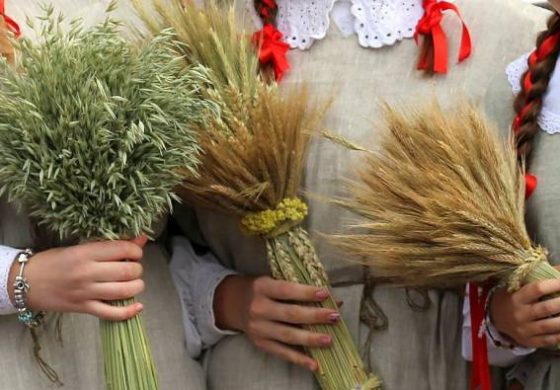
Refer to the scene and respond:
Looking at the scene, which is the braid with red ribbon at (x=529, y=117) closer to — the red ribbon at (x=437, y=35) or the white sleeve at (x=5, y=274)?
the red ribbon at (x=437, y=35)

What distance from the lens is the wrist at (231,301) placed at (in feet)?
5.75

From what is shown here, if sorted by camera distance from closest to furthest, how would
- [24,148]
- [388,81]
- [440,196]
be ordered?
[24,148]
[440,196]
[388,81]

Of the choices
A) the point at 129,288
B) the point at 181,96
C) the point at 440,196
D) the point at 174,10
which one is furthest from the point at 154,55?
the point at 440,196

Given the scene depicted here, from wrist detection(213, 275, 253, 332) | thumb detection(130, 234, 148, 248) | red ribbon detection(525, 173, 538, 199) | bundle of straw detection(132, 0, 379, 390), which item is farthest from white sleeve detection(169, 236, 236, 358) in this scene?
red ribbon detection(525, 173, 538, 199)

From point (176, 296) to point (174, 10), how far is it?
510 millimetres

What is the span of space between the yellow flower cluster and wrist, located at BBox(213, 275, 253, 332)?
158 millimetres

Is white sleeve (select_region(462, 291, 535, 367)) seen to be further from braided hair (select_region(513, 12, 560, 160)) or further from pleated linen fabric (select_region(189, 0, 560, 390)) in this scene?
braided hair (select_region(513, 12, 560, 160))

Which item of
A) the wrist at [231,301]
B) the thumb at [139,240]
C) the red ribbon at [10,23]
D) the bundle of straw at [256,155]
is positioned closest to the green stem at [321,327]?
the bundle of straw at [256,155]

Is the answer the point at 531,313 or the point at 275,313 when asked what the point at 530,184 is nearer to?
the point at 531,313

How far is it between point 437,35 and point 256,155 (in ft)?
1.26

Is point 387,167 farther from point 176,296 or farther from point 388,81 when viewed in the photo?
point 176,296

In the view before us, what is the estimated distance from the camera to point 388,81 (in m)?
1.71

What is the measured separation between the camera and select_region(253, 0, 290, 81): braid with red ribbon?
5.60 feet

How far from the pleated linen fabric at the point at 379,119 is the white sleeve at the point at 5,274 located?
1.31 feet
